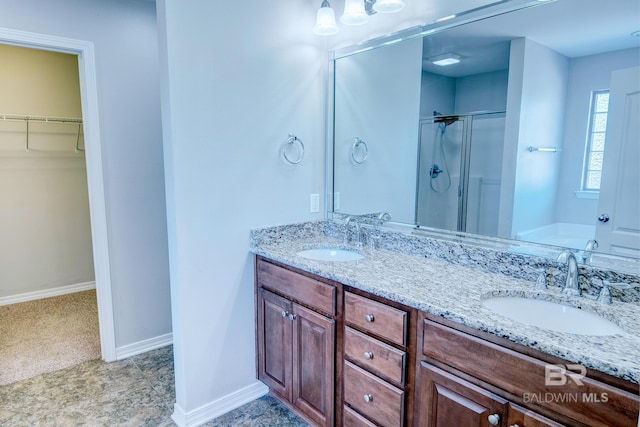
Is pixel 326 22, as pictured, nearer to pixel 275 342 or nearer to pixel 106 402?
pixel 275 342

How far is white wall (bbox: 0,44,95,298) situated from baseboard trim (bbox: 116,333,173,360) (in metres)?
1.67

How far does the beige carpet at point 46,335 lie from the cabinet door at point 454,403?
234 cm

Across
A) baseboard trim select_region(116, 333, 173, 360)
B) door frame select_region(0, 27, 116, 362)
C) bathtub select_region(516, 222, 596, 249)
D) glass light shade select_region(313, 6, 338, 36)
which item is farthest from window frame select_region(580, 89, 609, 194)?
baseboard trim select_region(116, 333, 173, 360)

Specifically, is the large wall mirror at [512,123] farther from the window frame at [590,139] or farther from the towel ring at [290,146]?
the towel ring at [290,146]

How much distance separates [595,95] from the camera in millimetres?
1415

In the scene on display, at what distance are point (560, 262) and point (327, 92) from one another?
1.57 meters

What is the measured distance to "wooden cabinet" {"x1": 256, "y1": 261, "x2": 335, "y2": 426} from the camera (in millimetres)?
1739

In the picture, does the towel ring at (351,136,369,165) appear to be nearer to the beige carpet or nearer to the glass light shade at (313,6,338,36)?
the glass light shade at (313,6,338,36)

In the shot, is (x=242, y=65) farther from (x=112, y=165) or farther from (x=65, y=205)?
(x=65, y=205)

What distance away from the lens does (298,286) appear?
6.07 ft

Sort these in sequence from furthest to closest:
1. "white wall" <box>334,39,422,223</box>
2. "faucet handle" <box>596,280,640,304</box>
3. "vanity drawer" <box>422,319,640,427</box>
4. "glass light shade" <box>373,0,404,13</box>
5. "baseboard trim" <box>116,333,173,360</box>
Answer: "baseboard trim" <box>116,333,173,360</box>
"white wall" <box>334,39,422,223</box>
"glass light shade" <box>373,0,404,13</box>
"faucet handle" <box>596,280,640,304</box>
"vanity drawer" <box>422,319,640,427</box>

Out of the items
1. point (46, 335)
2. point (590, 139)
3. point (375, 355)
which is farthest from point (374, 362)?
point (46, 335)

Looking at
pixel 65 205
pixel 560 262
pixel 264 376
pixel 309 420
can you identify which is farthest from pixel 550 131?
pixel 65 205

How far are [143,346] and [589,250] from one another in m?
2.75
